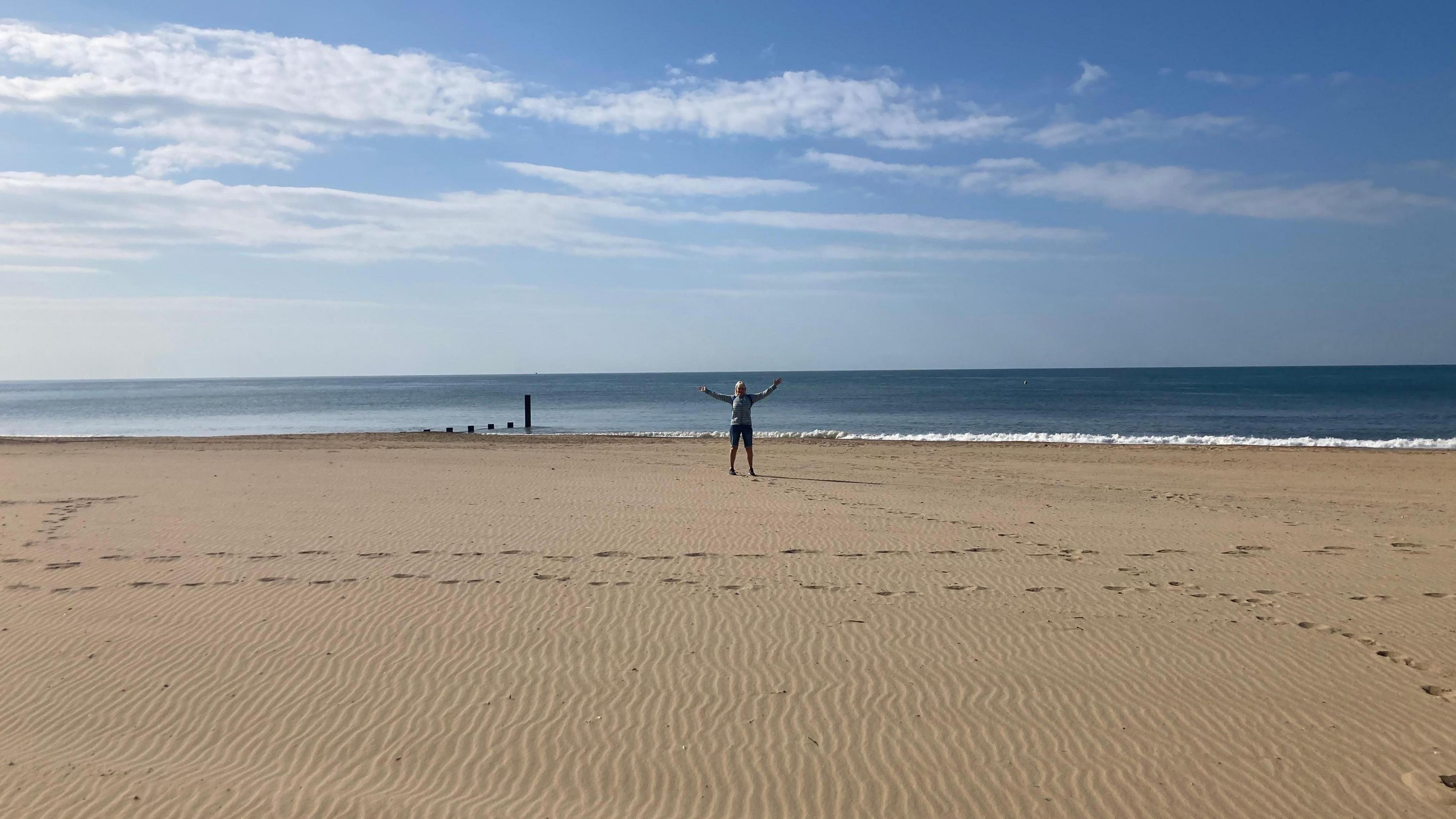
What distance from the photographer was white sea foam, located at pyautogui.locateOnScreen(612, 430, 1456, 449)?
28812mm

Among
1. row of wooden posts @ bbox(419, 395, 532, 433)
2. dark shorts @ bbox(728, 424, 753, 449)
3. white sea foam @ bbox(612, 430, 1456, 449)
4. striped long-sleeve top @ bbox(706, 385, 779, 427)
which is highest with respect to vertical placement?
Result: striped long-sleeve top @ bbox(706, 385, 779, 427)

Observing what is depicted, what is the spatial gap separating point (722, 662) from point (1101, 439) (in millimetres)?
28003

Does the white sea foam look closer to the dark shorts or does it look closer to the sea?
the sea

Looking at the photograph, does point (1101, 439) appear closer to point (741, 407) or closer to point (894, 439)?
point (894, 439)

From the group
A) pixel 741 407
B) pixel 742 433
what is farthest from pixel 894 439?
pixel 741 407

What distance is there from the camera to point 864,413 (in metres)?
52.1

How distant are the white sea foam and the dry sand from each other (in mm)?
16734

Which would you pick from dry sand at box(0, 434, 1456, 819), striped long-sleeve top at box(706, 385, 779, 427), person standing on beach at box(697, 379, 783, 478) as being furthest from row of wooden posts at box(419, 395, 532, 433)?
dry sand at box(0, 434, 1456, 819)

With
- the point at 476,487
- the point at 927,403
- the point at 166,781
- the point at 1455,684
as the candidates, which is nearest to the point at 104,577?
the point at 166,781

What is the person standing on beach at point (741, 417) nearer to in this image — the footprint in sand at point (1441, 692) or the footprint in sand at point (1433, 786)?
the footprint in sand at point (1441, 692)

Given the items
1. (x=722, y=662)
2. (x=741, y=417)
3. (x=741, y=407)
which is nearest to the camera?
(x=722, y=662)

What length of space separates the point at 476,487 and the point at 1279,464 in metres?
19.9

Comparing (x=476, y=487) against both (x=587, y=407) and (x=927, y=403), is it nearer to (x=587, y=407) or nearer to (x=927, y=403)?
(x=587, y=407)

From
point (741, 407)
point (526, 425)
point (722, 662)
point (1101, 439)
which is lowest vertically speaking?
point (1101, 439)
